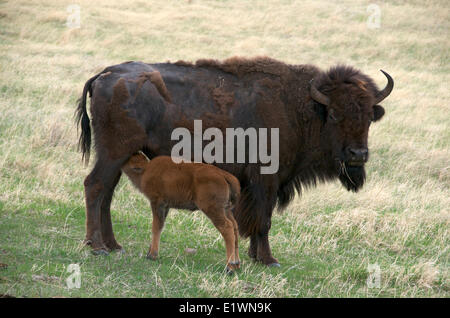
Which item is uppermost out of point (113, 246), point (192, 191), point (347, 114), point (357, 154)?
point (347, 114)

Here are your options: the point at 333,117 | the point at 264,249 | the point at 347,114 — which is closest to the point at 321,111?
the point at 333,117

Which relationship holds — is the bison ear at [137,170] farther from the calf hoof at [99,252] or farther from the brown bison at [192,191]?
the calf hoof at [99,252]

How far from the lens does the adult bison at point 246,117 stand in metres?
6.61

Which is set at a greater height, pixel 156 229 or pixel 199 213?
pixel 156 229

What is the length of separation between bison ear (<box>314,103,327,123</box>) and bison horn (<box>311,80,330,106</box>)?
0.08 m

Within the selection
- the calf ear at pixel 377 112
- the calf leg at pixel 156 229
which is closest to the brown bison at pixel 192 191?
the calf leg at pixel 156 229

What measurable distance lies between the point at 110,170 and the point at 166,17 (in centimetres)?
1837

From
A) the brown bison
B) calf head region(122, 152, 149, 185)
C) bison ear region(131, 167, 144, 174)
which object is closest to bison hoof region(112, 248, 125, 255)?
the brown bison

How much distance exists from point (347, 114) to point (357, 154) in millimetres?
464

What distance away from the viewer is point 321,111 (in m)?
A: 7.05

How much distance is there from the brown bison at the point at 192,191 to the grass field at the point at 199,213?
15.3 inches

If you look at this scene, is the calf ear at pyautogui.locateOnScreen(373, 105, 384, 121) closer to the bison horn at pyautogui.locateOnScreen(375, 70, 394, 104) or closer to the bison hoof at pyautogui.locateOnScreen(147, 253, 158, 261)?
the bison horn at pyautogui.locateOnScreen(375, 70, 394, 104)

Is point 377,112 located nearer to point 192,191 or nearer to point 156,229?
point 192,191

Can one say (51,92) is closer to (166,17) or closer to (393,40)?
(166,17)
